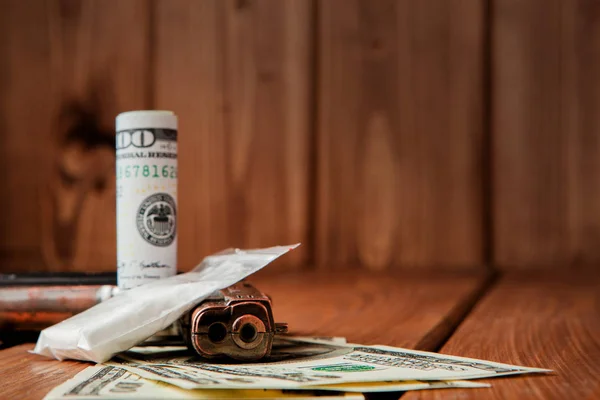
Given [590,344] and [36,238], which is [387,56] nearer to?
[36,238]

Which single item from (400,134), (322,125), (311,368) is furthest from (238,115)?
(311,368)

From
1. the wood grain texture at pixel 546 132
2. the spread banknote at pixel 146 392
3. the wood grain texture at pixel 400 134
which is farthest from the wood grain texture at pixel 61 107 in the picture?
the spread banknote at pixel 146 392

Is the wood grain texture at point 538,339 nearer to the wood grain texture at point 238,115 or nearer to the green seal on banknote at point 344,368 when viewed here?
the green seal on banknote at point 344,368

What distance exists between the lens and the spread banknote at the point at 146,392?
0.59m

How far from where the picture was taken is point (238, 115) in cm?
191

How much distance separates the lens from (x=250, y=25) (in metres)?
1.91

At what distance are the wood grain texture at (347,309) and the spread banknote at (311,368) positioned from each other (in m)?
0.08

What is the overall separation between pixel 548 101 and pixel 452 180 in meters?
0.31

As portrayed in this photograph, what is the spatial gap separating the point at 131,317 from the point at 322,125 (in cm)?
121

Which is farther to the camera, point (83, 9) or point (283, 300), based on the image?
point (83, 9)

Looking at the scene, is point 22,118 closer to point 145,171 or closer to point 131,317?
point 145,171

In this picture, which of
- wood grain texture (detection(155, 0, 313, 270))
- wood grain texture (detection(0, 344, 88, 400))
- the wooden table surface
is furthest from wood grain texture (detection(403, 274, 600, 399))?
wood grain texture (detection(155, 0, 313, 270))

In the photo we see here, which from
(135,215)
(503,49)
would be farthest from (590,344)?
(503,49)

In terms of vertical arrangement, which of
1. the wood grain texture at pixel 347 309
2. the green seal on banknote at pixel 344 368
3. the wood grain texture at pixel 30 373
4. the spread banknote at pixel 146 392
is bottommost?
the wood grain texture at pixel 347 309
